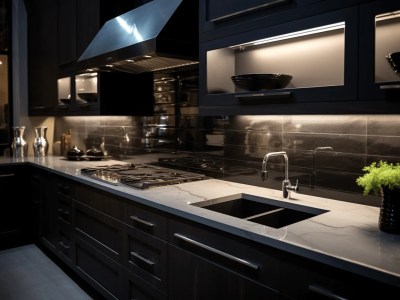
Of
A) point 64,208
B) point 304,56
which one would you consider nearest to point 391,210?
point 304,56

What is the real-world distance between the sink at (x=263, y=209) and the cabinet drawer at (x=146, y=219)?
0.22 meters

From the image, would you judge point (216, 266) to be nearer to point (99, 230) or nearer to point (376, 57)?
point (376, 57)

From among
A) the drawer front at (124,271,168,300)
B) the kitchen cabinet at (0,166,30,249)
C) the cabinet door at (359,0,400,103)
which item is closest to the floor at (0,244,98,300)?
the kitchen cabinet at (0,166,30,249)

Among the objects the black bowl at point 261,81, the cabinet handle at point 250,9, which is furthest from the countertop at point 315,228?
the cabinet handle at point 250,9

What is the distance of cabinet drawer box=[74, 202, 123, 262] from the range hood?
111 centimetres

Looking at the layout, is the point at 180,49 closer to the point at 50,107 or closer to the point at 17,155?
the point at 50,107

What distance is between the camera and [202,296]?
1723mm

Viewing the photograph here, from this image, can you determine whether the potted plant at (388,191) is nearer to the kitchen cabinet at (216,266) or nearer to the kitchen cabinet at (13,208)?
the kitchen cabinet at (216,266)

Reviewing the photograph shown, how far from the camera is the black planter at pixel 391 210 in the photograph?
140 centimetres

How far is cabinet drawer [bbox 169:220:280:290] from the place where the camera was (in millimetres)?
1426

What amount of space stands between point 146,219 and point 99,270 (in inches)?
31.8

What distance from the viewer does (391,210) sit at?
141 centimetres

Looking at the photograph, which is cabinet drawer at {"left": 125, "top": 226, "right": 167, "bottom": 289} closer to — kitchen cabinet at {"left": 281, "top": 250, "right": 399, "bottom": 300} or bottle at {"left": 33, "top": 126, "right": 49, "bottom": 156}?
kitchen cabinet at {"left": 281, "top": 250, "right": 399, "bottom": 300}

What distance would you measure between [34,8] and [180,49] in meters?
2.95
